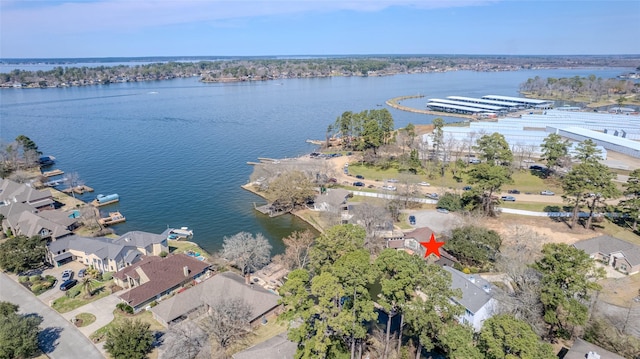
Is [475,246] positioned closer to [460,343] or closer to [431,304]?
[431,304]

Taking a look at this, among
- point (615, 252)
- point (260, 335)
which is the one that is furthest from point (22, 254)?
point (615, 252)

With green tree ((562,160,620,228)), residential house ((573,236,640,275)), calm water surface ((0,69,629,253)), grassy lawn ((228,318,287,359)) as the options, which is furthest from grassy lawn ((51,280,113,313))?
green tree ((562,160,620,228))

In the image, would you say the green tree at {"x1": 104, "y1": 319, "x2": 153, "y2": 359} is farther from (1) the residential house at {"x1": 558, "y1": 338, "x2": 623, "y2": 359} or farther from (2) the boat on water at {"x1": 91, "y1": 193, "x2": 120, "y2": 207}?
(2) the boat on water at {"x1": 91, "y1": 193, "x2": 120, "y2": 207}

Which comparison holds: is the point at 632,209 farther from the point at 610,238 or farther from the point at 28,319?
the point at 28,319

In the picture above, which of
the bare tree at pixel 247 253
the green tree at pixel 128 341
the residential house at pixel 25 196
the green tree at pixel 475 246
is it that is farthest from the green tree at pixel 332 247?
the residential house at pixel 25 196

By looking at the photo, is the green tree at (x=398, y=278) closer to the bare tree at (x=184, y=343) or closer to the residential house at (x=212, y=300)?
the residential house at (x=212, y=300)
